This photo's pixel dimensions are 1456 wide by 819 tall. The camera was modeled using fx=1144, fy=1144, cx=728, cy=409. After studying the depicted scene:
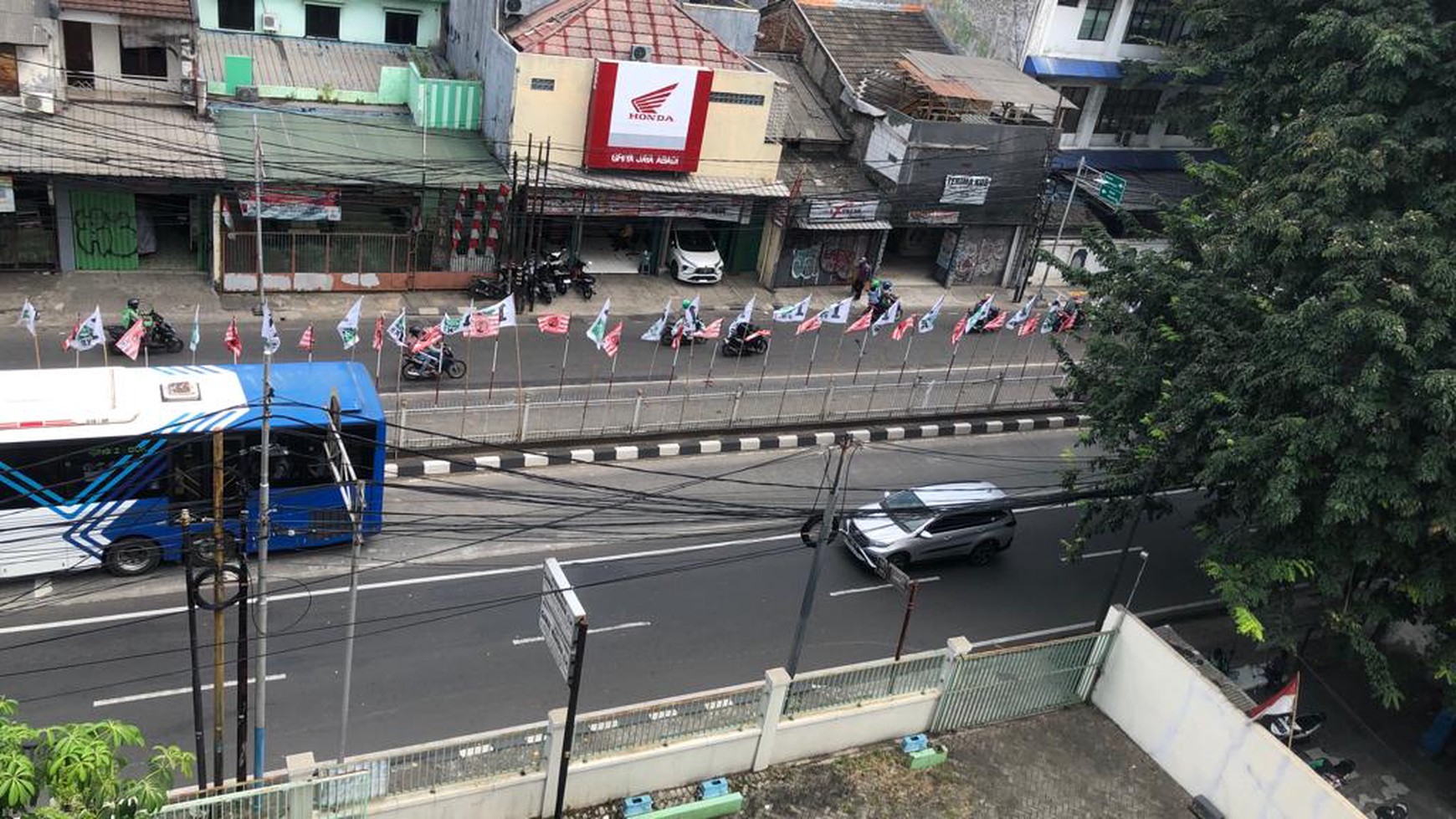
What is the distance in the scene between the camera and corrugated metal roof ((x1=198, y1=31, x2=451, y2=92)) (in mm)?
30141

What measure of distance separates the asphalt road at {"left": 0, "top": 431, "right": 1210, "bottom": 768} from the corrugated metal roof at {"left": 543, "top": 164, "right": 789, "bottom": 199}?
31.0 ft

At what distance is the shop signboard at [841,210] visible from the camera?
33.2m

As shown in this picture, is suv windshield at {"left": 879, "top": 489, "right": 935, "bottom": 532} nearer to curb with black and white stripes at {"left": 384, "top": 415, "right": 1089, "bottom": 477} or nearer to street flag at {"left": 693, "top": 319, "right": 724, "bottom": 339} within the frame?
curb with black and white stripes at {"left": 384, "top": 415, "right": 1089, "bottom": 477}

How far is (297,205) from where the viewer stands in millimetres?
28125

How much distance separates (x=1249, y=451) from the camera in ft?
51.2

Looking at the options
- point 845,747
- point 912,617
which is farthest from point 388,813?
point 912,617

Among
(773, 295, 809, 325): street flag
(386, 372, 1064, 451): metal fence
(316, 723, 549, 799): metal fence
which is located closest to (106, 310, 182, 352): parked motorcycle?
(386, 372, 1064, 451): metal fence

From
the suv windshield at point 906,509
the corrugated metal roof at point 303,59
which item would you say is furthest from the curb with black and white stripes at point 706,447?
the corrugated metal roof at point 303,59

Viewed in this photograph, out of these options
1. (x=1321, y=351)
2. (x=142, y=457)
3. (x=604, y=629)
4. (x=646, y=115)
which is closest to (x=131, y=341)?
(x=142, y=457)

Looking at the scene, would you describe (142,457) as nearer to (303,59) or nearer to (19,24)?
(19,24)

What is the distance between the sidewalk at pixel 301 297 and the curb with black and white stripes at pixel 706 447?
7230 mm

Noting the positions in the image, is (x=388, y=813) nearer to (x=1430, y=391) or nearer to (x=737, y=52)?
(x=1430, y=391)

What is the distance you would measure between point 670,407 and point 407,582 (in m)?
7.89

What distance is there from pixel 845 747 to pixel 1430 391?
9031mm
